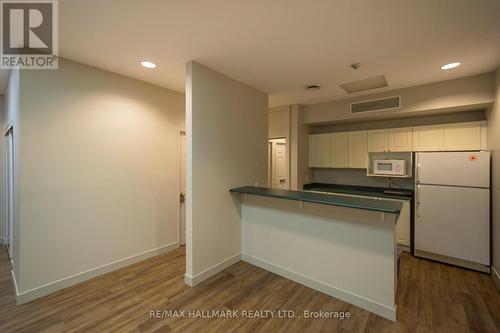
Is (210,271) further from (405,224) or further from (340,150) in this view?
(340,150)

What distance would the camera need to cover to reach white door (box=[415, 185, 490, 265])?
3000 mm

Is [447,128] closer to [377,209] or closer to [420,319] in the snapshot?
[377,209]

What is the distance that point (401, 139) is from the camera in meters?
3.85

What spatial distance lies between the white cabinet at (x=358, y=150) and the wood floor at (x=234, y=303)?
6.34 ft

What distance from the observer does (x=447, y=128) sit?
3.44 metres

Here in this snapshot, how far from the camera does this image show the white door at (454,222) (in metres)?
3.00

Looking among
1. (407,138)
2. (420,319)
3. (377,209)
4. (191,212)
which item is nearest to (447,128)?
(407,138)

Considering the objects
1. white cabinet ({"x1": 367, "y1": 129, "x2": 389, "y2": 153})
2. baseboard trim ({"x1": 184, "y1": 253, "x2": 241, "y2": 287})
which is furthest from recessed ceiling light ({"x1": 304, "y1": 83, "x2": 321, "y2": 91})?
baseboard trim ({"x1": 184, "y1": 253, "x2": 241, "y2": 287})

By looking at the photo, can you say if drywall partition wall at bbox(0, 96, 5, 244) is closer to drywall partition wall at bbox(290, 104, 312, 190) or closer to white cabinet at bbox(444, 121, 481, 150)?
drywall partition wall at bbox(290, 104, 312, 190)

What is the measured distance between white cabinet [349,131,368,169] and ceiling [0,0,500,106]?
132 centimetres

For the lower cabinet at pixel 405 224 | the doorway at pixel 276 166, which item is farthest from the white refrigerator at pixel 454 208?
the doorway at pixel 276 166

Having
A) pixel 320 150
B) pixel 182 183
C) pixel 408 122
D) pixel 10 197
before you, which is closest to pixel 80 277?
pixel 10 197

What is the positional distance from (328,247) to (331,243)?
65mm

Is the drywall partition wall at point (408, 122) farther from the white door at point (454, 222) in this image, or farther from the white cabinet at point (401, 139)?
the white door at point (454, 222)
